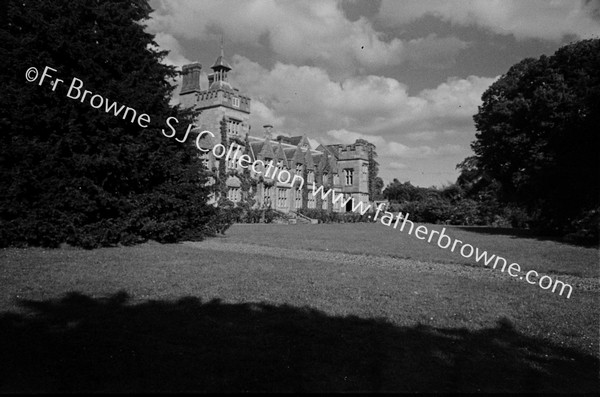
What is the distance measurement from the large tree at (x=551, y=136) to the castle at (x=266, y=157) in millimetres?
18853

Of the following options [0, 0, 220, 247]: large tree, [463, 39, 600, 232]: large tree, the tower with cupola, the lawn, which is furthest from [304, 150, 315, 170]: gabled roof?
the lawn

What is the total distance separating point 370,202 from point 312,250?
4272cm

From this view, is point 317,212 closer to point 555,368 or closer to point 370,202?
point 370,202

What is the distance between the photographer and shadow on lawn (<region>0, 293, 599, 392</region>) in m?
3.81

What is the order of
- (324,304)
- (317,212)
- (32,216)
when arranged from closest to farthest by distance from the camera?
(324,304)
(32,216)
(317,212)

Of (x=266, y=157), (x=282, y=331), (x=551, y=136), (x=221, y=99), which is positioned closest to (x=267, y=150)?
(x=266, y=157)

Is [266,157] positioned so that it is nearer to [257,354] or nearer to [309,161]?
[309,161]

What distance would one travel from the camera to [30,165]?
12812 millimetres

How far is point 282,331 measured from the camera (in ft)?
17.6

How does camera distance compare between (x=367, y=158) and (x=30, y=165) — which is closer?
(x=30, y=165)

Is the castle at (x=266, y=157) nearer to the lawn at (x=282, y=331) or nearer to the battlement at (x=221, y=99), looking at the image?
the battlement at (x=221, y=99)

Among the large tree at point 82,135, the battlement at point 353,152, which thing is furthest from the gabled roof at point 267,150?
the large tree at point 82,135

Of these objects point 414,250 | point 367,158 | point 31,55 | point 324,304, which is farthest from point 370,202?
point 324,304

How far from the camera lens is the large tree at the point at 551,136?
20.9 metres
